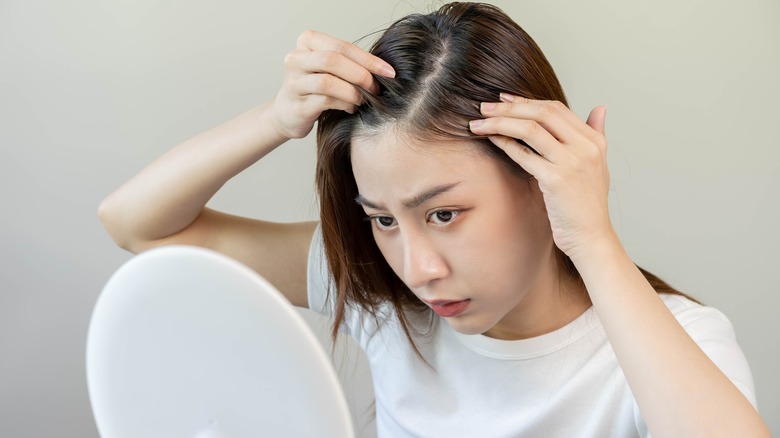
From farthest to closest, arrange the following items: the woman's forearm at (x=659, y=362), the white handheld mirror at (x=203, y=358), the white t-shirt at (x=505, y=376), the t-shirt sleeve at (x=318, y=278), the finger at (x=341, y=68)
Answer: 1. the t-shirt sleeve at (x=318, y=278)
2. the white t-shirt at (x=505, y=376)
3. the finger at (x=341, y=68)
4. the woman's forearm at (x=659, y=362)
5. the white handheld mirror at (x=203, y=358)

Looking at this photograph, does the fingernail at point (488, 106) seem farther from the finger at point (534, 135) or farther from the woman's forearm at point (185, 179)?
the woman's forearm at point (185, 179)

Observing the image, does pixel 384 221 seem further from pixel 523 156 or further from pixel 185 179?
pixel 185 179

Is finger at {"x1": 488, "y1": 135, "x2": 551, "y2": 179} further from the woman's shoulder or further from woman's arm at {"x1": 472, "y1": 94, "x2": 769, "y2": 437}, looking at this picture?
the woman's shoulder

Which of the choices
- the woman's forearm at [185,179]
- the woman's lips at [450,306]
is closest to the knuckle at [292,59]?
the woman's forearm at [185,179]

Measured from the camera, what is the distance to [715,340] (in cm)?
118

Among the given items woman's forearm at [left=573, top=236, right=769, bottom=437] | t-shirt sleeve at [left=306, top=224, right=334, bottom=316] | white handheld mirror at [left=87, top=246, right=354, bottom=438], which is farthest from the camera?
t-shirt sleeve at [left=306, top=224, right=334, bottom=316]

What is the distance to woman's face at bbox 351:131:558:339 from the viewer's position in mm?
1099

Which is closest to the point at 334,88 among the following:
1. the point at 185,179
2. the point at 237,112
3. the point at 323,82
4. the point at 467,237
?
the point at 323,82

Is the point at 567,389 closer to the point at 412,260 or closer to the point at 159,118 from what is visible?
the point at 412,260

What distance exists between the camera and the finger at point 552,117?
41.4 inches

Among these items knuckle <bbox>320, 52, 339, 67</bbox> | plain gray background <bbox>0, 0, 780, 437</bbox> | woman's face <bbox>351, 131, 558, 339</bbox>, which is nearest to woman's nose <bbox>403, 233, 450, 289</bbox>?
woman's face <bbox>351, 131, 558, 339</bbox>

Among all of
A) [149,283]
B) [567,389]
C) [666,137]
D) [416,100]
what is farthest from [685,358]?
[666,137]

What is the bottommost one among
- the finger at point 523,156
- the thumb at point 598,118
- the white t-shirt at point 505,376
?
the white t-shirt at point 505,376

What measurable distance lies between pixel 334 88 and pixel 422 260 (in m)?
0.23
